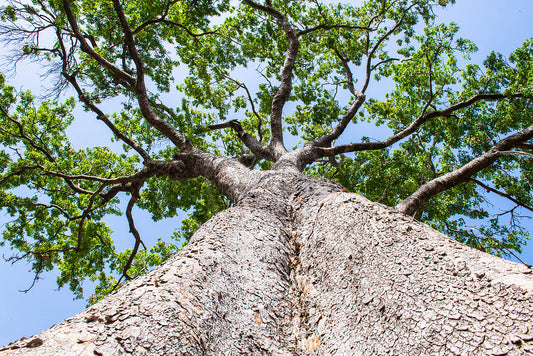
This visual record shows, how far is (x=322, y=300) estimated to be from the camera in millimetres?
1684

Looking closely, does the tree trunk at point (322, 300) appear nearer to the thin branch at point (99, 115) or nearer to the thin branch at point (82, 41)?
the thin branch at point (99, 115)

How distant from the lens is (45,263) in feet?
25.7

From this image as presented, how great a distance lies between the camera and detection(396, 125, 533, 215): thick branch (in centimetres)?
376

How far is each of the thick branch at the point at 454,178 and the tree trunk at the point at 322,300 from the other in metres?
1.94

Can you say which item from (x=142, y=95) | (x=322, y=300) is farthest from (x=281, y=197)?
(x=142, y=95)

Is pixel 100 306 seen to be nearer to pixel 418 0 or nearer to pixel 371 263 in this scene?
pixel 371 263

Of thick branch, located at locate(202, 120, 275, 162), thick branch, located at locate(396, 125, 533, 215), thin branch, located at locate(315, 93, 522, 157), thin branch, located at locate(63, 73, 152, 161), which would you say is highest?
thin branch, located at locate(63, 73, 152, 161)

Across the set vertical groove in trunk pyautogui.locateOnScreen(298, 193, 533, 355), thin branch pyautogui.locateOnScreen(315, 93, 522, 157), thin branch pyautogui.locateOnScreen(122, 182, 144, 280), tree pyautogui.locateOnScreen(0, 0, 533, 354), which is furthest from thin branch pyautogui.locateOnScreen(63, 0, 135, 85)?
vertical groove in trunk pyautogui.locateOnScreen(298, 193, 533, 355)

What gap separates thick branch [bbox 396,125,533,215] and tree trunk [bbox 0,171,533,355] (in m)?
1.94

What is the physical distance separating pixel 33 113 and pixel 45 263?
12.8 ft

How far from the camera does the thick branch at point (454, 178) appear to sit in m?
3.76

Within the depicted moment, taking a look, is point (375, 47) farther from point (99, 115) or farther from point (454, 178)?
point (99, 115)

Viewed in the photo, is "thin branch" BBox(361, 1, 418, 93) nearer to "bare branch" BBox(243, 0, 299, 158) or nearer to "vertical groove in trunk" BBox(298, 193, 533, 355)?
"bare branch" BBox(243, 0, 299, 158)

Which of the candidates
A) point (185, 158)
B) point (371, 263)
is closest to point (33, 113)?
point (185, 158)
